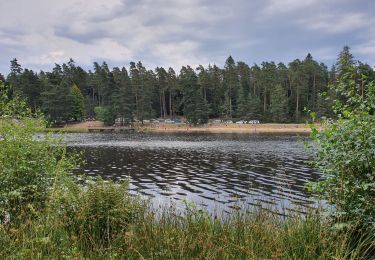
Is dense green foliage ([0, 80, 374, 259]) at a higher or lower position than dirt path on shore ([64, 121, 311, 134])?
higher

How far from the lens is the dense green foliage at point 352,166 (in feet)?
16.9

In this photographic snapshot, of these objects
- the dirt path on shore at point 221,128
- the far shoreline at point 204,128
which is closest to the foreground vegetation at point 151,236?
the far shoreline at point 204,128

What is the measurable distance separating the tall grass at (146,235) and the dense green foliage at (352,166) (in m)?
0.38

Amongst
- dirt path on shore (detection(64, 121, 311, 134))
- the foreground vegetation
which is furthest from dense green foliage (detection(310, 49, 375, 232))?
dirt path on shore (detection(64, 121, 311, 134))

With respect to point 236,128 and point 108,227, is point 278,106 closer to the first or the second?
point 236,128

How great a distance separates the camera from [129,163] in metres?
33.0

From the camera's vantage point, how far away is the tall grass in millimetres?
5102

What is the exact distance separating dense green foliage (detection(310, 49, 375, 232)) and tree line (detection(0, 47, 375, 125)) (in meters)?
89.6

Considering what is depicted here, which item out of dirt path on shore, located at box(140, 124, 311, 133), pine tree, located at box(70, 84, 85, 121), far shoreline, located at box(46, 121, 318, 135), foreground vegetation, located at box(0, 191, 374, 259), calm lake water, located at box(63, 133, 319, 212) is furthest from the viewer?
pine tree, located at box(70, 84, 85, 121)

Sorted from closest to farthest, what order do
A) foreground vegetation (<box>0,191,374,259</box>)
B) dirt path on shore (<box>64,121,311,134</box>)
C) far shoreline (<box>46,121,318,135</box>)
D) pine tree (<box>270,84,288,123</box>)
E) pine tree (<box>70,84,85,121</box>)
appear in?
foreground vegetation (<box>0,191,374,259</box>), far shoreline (<box>46,121,318,135</box>), dirt path on shore (<box>64,121,311,134</box>), pine tree (<box>270,84,288,123</box>), pine tree (<box>70,84,85,121</box>)

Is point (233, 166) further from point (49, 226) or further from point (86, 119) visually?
point (86, 119)

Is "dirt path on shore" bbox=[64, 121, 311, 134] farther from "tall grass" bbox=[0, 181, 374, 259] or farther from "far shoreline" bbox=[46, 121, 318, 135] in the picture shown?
"tall grass" bbox=[0, 181, 374, 259]

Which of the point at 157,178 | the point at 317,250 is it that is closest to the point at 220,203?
the point at 157,178

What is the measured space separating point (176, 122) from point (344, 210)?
340ft
